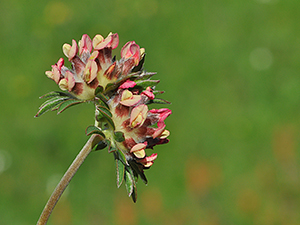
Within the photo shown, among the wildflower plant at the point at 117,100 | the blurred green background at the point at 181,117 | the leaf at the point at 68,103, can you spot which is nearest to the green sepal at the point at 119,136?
the wildflower plant at the point at 117,100

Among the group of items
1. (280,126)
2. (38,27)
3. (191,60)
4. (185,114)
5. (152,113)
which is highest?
(152,113)

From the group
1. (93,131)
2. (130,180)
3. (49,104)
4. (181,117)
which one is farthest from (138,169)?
(181,117)

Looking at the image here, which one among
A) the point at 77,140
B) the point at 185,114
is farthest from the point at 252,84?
the point at 77,140

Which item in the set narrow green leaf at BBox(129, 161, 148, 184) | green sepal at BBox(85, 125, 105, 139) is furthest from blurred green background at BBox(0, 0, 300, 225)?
green sepal at BBox(85, 125, 105, 139)

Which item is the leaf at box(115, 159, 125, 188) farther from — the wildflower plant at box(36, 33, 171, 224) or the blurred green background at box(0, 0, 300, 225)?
the blurred green background at box(0, 0, 300, 225)

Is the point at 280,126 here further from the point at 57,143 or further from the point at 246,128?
the point at 57,143

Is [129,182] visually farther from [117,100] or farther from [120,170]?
[117,100]
